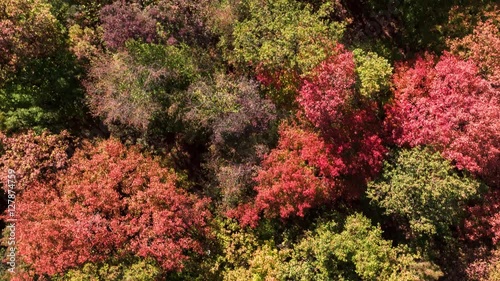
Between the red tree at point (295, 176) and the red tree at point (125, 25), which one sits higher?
the red tree at point (125, 25)

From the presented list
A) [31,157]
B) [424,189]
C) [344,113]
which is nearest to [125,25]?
[31,157]

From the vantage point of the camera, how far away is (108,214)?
2797 cm

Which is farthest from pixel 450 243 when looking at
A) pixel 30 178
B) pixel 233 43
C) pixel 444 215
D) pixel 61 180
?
pixel 30 178

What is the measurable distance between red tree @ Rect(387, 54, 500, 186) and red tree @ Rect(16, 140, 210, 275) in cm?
1424

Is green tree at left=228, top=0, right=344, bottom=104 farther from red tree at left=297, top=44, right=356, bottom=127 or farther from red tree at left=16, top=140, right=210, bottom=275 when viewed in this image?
red tree at left=16, top=140, right=210, bottom=275

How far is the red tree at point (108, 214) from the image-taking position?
26.7 meters

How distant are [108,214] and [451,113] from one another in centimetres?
2221

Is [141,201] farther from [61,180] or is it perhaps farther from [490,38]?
[490,38]

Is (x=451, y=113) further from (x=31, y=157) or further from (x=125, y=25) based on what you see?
(x=31, y=157)

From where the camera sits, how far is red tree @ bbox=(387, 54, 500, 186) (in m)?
25.6

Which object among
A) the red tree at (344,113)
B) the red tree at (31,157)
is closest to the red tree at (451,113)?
the red tree at (344,113)

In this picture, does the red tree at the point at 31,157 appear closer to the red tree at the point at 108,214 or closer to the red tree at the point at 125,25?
the red tree at the point at 108,214

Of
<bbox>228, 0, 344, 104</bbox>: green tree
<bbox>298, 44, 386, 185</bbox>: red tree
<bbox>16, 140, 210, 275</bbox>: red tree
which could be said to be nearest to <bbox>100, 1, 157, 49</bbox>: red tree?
<bbox>228, 0, 344, 104</bbox>: green tree

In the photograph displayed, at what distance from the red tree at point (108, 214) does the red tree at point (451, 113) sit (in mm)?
14243
